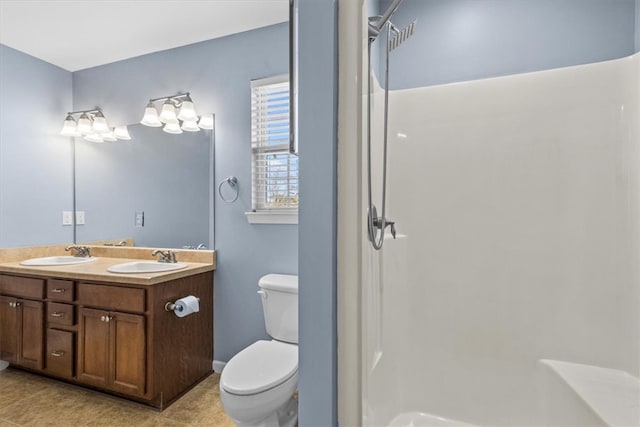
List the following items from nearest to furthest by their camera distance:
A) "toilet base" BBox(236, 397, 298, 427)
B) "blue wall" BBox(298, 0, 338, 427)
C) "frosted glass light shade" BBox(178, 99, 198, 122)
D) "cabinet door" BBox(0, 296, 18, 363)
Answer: "blue wall" BBox(298, 0, 338, 427), "toilet base" BBox(236, 397, 298, 427), "cabinet door" BBox(0, 296, 18, 363), "frosted glass light shade" BBox(178, 99, 198, 122)

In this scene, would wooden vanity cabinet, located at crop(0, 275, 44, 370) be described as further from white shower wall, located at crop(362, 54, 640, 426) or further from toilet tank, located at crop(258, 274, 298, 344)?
white shower wall, located at crop(362, 54, 640, 426)

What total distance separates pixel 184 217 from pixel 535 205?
227cm

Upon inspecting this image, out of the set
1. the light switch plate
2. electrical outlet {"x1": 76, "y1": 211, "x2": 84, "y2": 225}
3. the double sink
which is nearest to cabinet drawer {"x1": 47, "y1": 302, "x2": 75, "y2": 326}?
the double sink

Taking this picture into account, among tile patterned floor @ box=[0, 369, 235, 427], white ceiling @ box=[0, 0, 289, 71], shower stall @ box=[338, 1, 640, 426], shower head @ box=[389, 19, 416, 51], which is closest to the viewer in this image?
shower head @ box=[389, 19, 416, 51]

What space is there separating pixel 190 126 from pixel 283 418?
2012 mm

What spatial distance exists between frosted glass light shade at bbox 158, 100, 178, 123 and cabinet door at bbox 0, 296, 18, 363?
163cm

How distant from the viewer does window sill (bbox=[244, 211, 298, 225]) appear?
7.12ft

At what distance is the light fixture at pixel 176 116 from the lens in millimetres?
2400

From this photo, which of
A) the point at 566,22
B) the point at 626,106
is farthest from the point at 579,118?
the point at 566,22

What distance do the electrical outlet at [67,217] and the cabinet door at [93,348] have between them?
1.26m

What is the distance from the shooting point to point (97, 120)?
273 centimetres

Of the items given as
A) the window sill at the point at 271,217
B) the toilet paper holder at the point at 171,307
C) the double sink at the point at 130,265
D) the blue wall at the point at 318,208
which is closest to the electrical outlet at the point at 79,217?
the double sink at the point at 130,265

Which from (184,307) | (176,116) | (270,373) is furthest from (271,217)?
(176,116)

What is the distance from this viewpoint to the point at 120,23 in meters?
2.23
